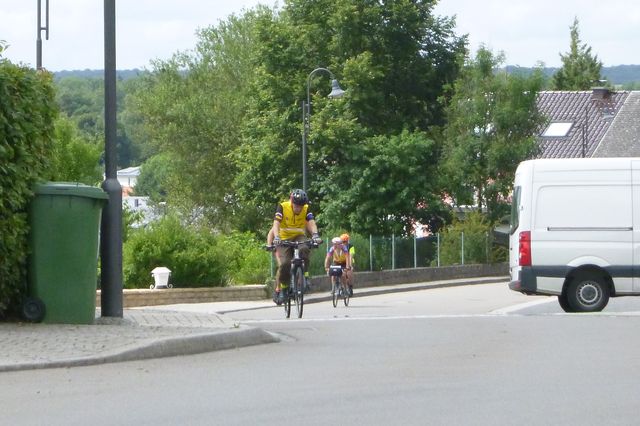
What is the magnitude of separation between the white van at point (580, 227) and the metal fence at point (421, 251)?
735 inches

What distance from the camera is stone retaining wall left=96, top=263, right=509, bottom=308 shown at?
1207 inches

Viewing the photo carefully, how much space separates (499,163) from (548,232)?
31732mm

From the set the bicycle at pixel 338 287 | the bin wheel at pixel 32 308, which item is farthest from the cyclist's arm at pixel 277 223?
the bicycle at pixel 338 287

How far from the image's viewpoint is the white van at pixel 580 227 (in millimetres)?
20641

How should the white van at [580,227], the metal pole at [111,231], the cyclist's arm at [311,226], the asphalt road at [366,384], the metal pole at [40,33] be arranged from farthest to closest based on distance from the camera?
the metal pole at [40,33]
the white van at [580,227]
the cyclist's arm at [311,226]
the metal pole at [111,231]
the asphalt road at [366,384]

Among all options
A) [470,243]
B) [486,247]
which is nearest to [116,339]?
[470,243]

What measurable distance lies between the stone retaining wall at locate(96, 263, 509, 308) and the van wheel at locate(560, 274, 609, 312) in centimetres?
1023

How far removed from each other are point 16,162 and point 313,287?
23812mm

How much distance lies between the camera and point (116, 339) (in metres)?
12.7

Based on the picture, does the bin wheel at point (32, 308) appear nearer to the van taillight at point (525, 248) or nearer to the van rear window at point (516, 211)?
the van taillight at point (525, 248)

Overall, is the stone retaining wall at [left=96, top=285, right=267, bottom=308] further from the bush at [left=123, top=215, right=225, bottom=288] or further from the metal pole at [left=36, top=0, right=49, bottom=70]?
the metal pole at [left=36, top=0, right=49, bottom=70]

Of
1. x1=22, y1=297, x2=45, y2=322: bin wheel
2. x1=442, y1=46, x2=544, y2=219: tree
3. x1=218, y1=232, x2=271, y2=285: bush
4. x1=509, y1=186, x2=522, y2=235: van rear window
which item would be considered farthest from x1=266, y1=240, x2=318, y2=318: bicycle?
x1=442, y1=46, x2=544, y2=219: tree

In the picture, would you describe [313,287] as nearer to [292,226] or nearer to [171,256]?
[171,256]

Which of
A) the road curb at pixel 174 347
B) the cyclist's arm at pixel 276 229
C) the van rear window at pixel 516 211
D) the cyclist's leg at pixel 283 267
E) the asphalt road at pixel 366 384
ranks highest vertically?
the van rear window at pixel 516 211
